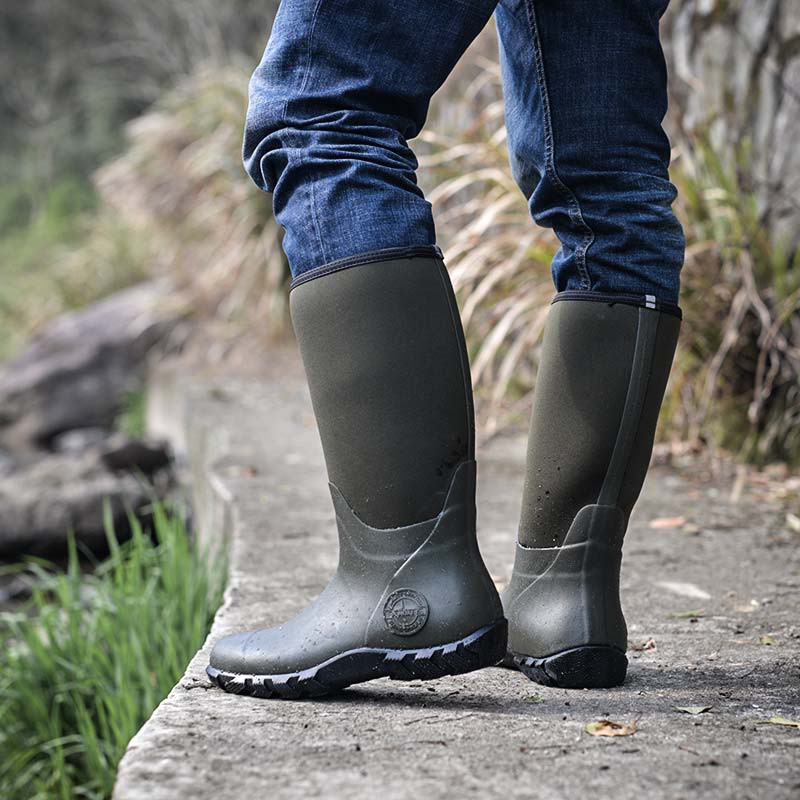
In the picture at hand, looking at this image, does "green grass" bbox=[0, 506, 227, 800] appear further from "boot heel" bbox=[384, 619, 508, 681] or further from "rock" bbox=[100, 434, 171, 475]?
"rock" bbox=[100, 434, 171, 475]

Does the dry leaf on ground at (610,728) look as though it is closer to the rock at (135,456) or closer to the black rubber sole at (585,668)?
the black rubber sole at (585,668)

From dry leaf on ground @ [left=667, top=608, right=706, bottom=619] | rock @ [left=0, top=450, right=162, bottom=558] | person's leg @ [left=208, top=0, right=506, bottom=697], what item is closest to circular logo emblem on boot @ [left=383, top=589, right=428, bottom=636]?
person's leg @ [left=208, top=0, right=506, bottom=697]

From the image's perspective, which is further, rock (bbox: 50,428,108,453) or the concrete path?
rock (bbox: 50,428,108,453)

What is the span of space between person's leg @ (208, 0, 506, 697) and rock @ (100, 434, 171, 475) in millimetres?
2920

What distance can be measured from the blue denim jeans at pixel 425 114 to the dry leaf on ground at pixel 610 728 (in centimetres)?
46

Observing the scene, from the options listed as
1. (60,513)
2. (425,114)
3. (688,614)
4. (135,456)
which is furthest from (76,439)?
(425,114)

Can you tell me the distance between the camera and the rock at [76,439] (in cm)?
653

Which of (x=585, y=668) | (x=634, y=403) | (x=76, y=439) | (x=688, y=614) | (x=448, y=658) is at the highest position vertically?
(x=634, y=403)

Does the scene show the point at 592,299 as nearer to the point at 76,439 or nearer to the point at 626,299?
the point at 626,299

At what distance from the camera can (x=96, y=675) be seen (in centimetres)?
185

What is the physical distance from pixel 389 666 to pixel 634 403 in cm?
40

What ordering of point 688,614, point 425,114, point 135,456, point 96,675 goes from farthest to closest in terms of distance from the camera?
point 135,456 → point 96,675 → point 688,614 → point 425,114

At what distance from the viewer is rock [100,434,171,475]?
3.96 meters

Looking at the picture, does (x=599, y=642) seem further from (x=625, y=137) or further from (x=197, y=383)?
(x=197, y=383)
